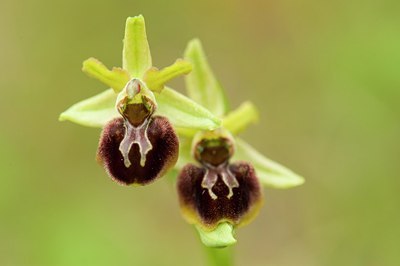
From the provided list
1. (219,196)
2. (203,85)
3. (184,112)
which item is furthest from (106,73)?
(219,196)

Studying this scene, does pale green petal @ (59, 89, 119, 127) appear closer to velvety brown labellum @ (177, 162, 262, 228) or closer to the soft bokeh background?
velvety brown labellum @ (177, 162, 262, 228)

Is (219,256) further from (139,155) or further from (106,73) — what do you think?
(106,73)

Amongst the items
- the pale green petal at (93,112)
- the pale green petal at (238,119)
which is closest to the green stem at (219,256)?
the pale green petal at (238,119)

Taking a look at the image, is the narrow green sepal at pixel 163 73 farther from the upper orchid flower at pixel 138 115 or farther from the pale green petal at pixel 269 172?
the pale green petal at pixel 269 172

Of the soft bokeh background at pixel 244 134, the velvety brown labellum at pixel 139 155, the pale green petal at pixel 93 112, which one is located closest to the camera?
the velvety brown labellum at pixel 139 155

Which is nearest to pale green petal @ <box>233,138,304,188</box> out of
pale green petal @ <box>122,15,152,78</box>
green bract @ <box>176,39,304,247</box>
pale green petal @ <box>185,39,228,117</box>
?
green bract @ <box>176,39,304,247</box>
